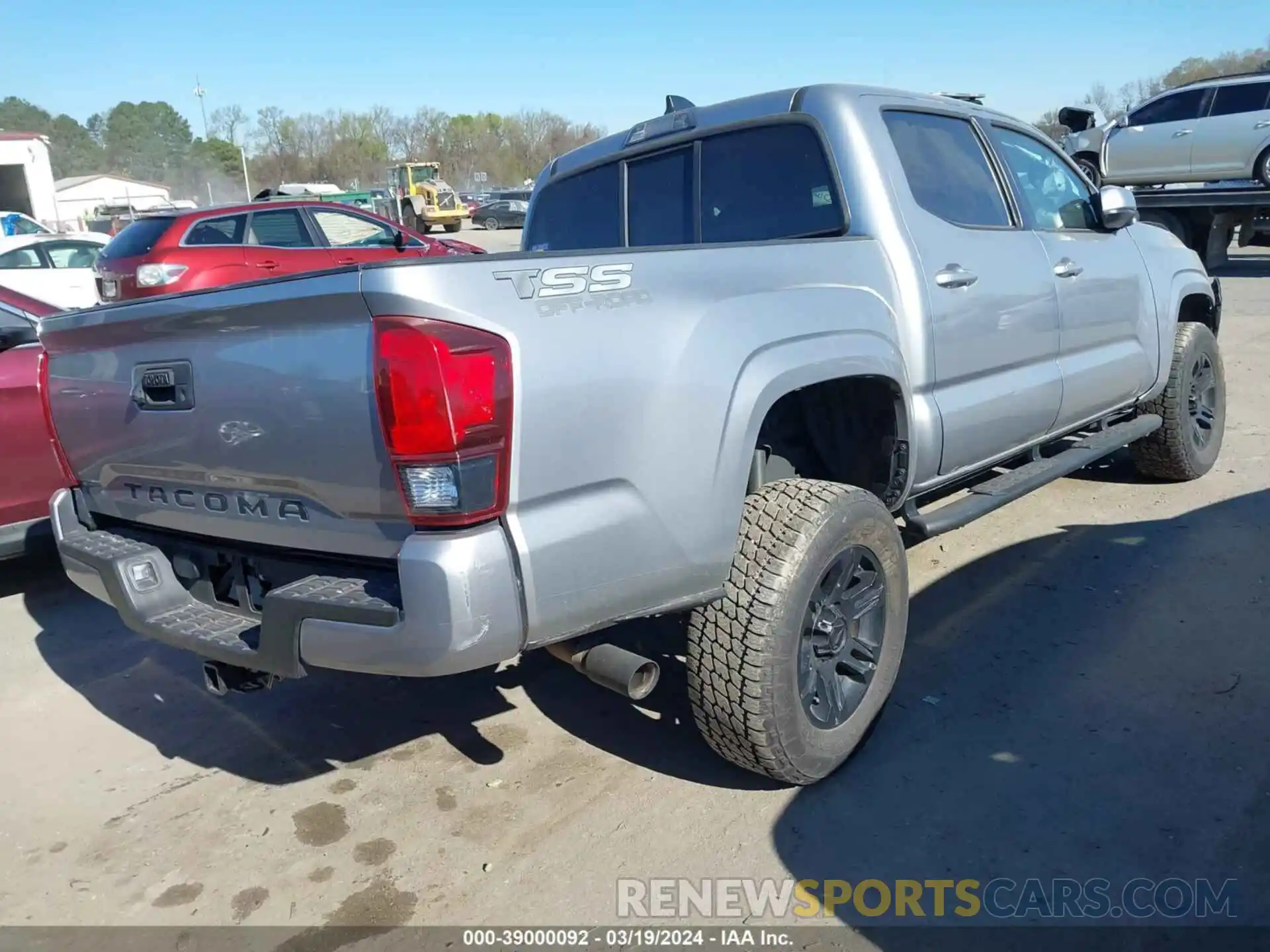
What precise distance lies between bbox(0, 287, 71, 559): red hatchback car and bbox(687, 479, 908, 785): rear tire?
327 centimetres

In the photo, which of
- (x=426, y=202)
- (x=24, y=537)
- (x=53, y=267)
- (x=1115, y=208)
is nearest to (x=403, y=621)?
(x=24, y=537)

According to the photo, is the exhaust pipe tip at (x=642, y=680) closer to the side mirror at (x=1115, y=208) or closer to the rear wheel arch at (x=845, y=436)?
the rear wheel arch at (x=845, y=436)

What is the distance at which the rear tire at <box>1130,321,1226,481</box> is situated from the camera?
→ 5.23 meters

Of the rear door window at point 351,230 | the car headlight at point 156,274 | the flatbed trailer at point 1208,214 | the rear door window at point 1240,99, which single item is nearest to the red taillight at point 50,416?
the car headlight at point 156,274

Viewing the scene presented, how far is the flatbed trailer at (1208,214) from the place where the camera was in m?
14.1

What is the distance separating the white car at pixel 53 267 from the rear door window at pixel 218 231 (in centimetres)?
220

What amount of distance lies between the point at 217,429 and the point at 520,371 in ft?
2.89

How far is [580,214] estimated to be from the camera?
428 cm

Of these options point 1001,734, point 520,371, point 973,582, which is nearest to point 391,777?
point 520,371

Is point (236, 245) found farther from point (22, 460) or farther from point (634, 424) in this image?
point (634, 424)

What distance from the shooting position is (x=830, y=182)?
337 centimetres

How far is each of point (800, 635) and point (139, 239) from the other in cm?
991

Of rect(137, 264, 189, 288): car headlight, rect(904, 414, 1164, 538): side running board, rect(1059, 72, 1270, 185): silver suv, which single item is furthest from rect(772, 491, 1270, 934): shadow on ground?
rect(1059, 72, 1270, 185): silver suv

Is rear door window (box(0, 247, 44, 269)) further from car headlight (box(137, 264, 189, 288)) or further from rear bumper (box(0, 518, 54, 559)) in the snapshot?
rear bumper (box(0, 518, 54, 559))
